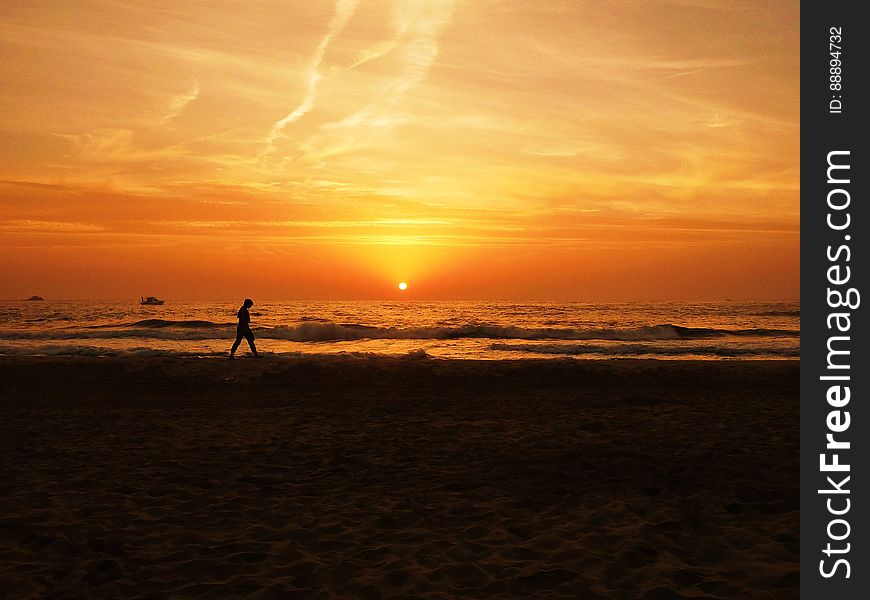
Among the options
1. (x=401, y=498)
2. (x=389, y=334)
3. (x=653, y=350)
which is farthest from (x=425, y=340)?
(x=401, y=498)

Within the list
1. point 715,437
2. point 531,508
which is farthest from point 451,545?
point 715,437

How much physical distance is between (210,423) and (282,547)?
23.7ft

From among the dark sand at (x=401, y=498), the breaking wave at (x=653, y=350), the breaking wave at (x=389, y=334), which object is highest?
the breaking wave at (x=389, y=334)

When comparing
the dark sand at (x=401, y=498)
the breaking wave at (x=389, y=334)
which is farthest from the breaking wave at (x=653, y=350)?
the dark sand at (x=401, y=498)

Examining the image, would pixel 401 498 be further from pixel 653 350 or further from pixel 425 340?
pixel 425 340

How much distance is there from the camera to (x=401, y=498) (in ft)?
24.4

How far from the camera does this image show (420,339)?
39.8 m

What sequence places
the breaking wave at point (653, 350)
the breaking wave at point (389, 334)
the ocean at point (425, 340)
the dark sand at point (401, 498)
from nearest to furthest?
1. the dark sand at point (401, 498)
2. the ocean at point (425, 340)
3. the breaking wave at point (653, 350)
4. the breaking wave at point (389, 334)

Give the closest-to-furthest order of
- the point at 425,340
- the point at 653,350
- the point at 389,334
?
the point at 653,350
the point at 425,340
the point at 389,334

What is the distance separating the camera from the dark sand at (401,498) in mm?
5234

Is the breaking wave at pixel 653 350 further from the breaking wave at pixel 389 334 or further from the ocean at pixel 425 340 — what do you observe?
the breaking wave at pixel 389 334

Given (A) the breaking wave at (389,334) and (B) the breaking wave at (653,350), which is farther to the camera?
(A) the breaking wave at (389,334)

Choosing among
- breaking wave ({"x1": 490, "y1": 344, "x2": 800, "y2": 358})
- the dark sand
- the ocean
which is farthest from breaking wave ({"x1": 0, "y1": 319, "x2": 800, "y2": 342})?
the dark sand
